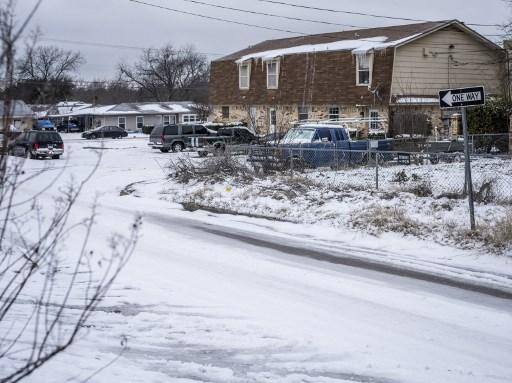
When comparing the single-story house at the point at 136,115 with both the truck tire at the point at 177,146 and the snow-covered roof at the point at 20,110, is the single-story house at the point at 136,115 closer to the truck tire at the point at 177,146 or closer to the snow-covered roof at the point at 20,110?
the truck tire at the point at 177,146

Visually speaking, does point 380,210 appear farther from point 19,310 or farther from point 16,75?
point 16,75

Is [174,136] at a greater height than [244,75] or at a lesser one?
lesser

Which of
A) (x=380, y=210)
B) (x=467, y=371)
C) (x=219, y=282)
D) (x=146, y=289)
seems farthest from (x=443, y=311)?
(x=380, y=210)

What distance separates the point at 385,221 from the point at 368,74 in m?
25.4

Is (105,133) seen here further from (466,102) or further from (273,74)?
(466,102)

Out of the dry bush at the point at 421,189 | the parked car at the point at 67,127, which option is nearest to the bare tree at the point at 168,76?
the parked car at the point at 67,127

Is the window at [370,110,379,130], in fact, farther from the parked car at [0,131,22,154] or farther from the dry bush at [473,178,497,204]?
the parked car at [0,131,22,154]

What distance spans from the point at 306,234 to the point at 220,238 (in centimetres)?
190

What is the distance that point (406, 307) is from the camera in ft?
26.1

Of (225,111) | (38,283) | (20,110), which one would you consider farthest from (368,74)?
(20,110)

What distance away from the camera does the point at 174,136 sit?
3841cm

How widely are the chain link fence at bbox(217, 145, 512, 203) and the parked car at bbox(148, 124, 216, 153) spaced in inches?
659

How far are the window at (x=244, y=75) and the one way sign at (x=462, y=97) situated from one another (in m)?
33.0

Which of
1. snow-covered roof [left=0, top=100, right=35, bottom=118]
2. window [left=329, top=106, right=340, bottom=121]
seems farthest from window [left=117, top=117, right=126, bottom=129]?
snow-covered roof [left=0, top=100, right=35, bottom=118]
